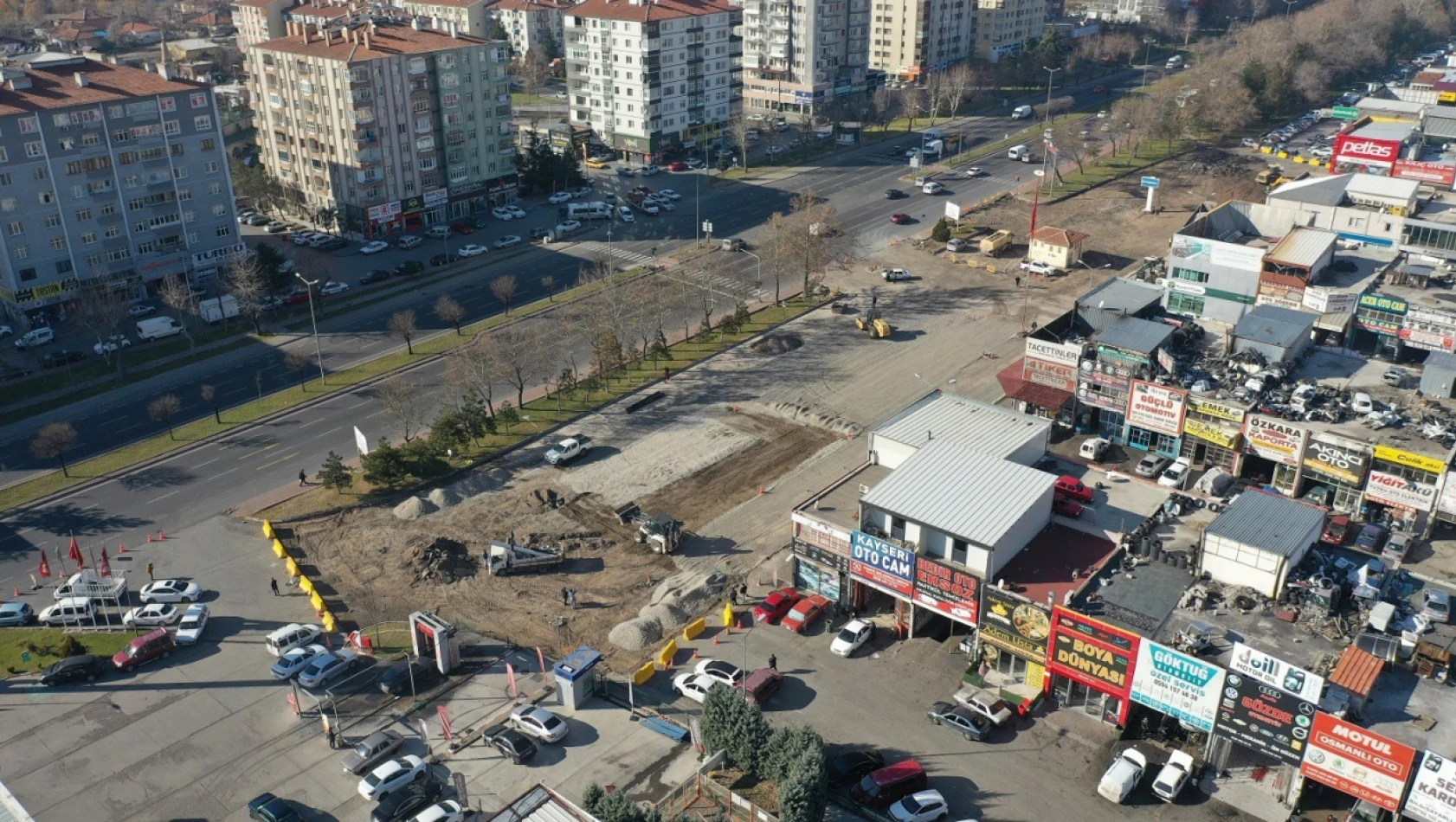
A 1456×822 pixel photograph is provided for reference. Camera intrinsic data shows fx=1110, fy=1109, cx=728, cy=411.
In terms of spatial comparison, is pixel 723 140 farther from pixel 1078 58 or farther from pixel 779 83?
pixel 1078 58

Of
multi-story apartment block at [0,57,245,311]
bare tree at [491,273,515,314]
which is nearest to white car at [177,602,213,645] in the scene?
bare tree at [491,273,515,314]


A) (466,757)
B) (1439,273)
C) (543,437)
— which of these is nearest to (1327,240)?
(1439,273)

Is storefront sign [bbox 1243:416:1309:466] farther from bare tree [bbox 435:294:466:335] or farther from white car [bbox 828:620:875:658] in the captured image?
bare tree [bbox 435:294:466:335]

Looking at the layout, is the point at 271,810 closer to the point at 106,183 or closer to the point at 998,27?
the point at 106,183

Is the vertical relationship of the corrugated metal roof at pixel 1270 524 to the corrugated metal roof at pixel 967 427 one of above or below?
below

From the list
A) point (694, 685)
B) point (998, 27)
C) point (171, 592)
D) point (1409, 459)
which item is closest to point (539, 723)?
point (694, 685)

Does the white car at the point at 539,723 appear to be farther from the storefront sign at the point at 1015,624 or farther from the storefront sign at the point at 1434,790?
the storefront sign at the point at 1434,790

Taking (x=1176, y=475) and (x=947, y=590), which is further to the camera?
(x=1176, y=475)

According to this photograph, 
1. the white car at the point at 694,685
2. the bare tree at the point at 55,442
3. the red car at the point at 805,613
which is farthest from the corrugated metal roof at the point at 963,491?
the bare tree at the point at 55,442
